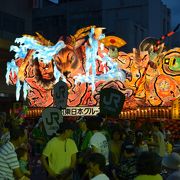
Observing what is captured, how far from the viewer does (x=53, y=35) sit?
56812mm

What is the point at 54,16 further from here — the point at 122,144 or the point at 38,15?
the point at 122,144

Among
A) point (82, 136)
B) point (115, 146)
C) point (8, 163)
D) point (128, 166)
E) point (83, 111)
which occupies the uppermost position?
point (83, 111)

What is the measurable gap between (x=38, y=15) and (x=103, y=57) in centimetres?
3523

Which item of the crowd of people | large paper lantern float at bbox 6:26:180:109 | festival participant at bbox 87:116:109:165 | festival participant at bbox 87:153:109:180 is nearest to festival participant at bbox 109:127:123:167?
the crowd of people

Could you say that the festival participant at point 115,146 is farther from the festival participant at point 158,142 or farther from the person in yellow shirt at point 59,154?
the festival participant at point 158,142

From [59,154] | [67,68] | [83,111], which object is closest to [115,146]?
[59,154]

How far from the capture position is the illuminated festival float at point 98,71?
2283 centimetres

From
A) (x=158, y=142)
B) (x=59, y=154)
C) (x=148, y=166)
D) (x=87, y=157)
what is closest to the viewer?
(x=148, y=166)

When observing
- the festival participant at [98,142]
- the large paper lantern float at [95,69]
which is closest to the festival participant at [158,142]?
the festival participant at [98,142]

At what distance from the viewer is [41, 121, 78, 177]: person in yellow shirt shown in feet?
25.7

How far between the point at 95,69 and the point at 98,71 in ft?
0.58

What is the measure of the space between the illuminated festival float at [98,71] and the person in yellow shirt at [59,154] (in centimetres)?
1428

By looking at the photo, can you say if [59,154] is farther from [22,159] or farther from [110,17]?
[110,17]

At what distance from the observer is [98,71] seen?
23.9 meters
